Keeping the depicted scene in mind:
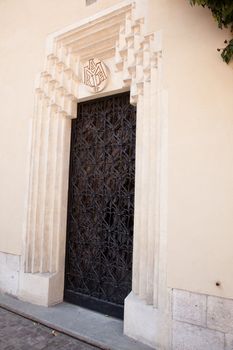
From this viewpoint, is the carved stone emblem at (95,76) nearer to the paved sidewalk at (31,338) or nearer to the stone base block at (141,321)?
the stone base block at (141,321)

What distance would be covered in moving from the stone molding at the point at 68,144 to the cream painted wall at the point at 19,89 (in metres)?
0.20

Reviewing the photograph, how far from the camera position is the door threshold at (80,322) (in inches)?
124

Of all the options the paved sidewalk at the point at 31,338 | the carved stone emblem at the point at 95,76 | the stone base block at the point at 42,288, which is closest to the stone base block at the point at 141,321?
the paved sidewalk at the point at 31,338

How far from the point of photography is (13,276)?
446 cm

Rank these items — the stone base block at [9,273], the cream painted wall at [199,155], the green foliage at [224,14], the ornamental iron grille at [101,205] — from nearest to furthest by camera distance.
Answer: the green foliage at [224,14], the cream painted wall at [199,155], the ornamental iron grille at [101,205], the stone base block at [9,273]

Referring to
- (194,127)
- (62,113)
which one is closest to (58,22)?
(62,113)

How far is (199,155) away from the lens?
9.46 feet

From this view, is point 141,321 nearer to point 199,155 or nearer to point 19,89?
point 199,155

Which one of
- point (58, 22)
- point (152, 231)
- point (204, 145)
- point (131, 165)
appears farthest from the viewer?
point (58, 22)

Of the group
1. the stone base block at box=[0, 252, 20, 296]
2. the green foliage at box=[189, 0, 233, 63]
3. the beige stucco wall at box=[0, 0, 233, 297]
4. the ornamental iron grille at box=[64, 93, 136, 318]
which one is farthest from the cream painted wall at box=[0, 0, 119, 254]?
the green foliage at box=[189, 0, 233, 63]

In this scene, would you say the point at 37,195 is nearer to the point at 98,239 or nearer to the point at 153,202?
the point at 98,239

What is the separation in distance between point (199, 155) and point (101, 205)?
1.74 m

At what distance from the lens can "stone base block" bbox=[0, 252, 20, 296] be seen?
4430 millimetres

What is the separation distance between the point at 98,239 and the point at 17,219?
4.32 feet
